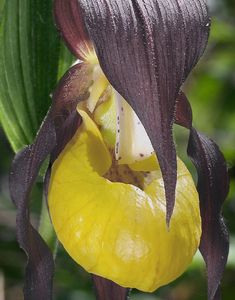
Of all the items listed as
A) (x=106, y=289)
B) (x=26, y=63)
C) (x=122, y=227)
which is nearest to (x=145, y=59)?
(x=122, y=227)

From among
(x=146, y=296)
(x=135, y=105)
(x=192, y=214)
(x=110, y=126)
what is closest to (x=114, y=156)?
(x=110, y=126)

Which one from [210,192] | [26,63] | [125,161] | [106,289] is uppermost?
[26,63]

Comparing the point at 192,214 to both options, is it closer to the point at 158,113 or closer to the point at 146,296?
the point at 158,113

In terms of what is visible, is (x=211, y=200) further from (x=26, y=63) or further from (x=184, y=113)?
(x=26, y=63)

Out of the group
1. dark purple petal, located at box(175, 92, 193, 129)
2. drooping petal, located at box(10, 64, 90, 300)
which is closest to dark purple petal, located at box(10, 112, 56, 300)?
drooping petal, located at box(10, 64, 90, 300)

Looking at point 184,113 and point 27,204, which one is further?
point 184,113

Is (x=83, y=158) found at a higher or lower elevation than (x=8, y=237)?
higher

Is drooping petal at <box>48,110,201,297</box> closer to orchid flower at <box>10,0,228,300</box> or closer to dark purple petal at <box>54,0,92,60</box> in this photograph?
orchid flower at <box>10,0,228,300</box>
